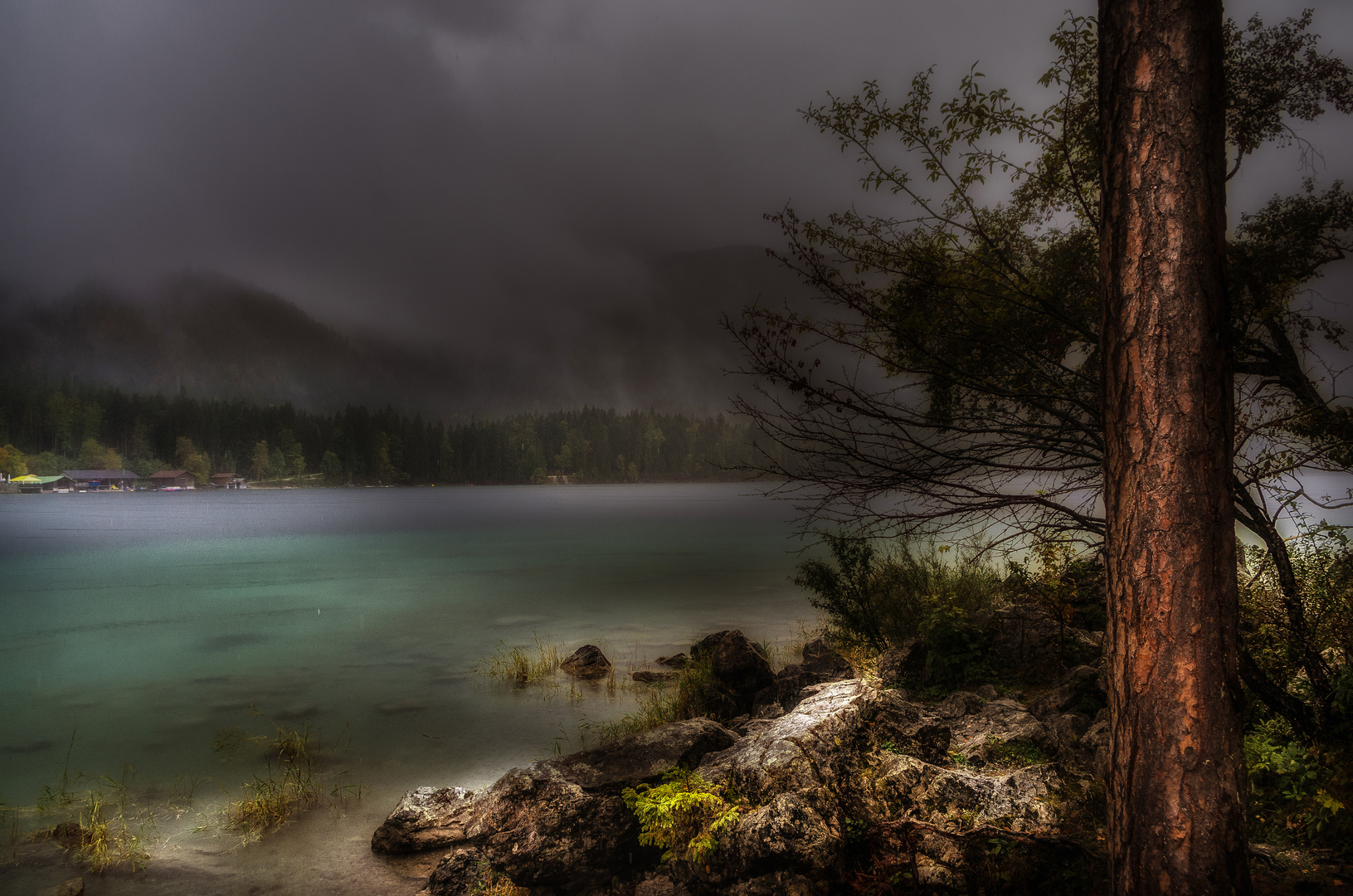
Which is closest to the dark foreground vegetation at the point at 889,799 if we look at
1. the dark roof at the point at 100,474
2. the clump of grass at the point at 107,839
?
the clump of grass at the point at 107,839

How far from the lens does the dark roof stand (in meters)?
169

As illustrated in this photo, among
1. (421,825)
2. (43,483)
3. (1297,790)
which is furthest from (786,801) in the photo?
(43,483)

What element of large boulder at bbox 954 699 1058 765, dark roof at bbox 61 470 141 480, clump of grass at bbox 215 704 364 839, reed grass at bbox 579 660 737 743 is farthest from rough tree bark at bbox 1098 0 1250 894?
dark roof at bbox 61 470 141 480

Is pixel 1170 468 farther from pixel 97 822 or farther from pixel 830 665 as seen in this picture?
pixel 97 822

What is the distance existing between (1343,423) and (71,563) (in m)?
59.2

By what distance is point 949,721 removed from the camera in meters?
6.44

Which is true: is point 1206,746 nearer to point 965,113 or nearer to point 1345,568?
point 1345,568

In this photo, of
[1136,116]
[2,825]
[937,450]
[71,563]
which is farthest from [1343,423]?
[71,563]

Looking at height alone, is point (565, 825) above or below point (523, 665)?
above

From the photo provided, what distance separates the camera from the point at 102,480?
174m

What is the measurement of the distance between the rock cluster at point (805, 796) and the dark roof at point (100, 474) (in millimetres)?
219471

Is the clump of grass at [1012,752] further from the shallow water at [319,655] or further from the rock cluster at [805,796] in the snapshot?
the shallow water at [319,655]

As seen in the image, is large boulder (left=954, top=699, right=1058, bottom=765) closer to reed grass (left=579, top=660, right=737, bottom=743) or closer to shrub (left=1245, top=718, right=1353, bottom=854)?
shrub (left=1245, top=718, right=1353, bottom=854)

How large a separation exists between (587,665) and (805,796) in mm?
11820
